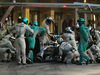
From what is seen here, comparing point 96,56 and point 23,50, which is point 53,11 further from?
point 23,50

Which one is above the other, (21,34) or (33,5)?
(33,5)

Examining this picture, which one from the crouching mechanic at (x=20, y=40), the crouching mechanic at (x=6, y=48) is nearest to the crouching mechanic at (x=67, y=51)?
the crouching mechanic at (x=20, y=40)

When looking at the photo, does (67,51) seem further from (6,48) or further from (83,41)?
(6,48)

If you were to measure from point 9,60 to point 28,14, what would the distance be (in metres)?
4.53

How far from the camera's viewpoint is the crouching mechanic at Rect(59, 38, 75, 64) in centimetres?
1353

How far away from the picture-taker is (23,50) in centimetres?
1265

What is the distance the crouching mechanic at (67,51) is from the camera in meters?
13.5

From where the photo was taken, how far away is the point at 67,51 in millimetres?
13633

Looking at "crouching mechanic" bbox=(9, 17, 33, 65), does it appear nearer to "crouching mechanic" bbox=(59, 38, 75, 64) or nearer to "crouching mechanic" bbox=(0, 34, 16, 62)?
"crouching mechanic" bbox=(59, 38, 75, 64)

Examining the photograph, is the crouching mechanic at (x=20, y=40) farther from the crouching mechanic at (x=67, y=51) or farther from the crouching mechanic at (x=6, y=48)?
the crouching mechanic at (x=6, y=48)

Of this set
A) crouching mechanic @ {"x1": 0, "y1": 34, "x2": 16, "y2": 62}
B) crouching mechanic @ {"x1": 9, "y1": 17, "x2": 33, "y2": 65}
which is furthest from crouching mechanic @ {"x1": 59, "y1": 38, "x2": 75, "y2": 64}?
crouching mechanic @ {"x1": 0, "y1": 34, "x2": 16, "y2": 62}

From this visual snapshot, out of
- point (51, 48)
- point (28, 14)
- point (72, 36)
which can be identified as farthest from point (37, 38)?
point (28, 14)

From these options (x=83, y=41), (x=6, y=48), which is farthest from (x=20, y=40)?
(x=83, y=41)

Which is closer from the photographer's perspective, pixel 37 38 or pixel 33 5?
pixel 37 38
